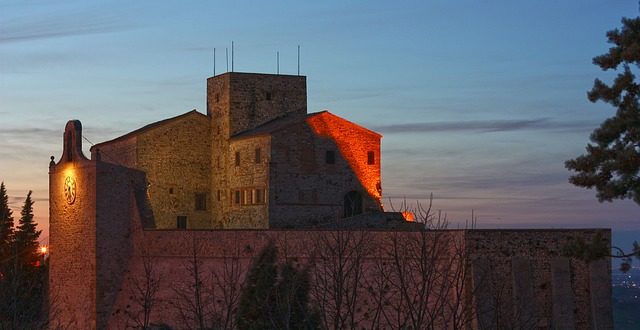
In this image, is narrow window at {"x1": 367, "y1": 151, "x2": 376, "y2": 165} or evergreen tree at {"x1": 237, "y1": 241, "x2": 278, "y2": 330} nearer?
evergreen tree at {"x1": 237, "y1": 241, "x2": 278, "y2": 330}

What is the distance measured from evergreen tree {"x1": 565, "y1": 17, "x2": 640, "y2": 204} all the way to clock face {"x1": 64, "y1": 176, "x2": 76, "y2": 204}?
97.8 feet

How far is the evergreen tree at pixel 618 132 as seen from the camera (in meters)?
25.9

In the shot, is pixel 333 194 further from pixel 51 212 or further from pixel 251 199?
pixel 51 212

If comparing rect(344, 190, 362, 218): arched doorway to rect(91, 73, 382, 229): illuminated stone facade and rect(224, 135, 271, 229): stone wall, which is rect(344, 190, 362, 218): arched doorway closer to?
rect(91, 73, 382, 229): illuminated stone facade

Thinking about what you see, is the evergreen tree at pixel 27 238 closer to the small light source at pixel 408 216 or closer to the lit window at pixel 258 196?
the lit window at pixel 258 196

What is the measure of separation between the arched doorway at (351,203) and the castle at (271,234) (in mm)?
58

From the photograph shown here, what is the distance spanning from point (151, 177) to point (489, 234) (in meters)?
24.8

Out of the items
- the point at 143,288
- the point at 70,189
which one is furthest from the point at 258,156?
the point at 143,288

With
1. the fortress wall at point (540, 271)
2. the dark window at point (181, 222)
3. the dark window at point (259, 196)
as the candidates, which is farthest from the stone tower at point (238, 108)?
the fortress wall at point (540, 271)

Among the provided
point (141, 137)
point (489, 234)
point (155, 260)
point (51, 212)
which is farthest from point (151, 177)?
point (489, 234)

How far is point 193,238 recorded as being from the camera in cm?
4806

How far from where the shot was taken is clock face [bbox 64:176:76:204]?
52.0m

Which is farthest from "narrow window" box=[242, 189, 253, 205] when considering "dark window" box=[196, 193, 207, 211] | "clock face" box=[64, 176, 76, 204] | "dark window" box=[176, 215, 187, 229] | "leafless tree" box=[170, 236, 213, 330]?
"leafless tree" box=[170, 236, 213, 330]

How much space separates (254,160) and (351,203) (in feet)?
17.4
